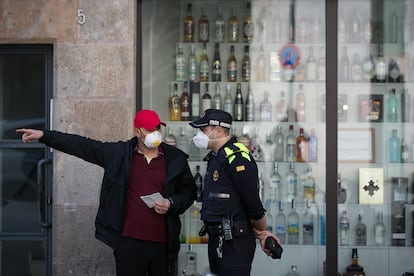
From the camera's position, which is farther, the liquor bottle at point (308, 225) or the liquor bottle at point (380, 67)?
the liquor bottle at point (380, 67)

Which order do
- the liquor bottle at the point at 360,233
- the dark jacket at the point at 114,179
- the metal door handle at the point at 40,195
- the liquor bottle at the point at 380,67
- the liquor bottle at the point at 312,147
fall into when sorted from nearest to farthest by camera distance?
the dark jacket at the point at 114,179, the metal door handle at the point at 40,195, the liquor bottle at the point at 312,147, the liquor bottle at the point at 360,233, the liquor bottle at the point at 380,67

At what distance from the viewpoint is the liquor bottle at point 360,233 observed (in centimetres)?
720

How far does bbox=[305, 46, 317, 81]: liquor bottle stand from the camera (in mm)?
7164

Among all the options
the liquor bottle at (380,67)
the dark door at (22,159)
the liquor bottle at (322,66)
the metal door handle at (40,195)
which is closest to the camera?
the metal door handle at (40,195)

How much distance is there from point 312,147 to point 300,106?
424 millimetres

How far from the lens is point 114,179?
5613 millimetres

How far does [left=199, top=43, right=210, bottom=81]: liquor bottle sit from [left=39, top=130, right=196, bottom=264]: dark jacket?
5.54 feet

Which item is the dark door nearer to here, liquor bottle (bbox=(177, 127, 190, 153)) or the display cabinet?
the display cabinet

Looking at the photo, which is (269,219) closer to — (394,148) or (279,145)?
(279,145)

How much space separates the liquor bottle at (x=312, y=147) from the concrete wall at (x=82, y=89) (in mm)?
1786

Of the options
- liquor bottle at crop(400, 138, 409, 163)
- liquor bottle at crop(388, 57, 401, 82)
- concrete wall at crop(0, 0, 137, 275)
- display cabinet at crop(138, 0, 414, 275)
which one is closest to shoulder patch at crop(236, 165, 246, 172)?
concrete wall at crop(0, 0, 137, 275)

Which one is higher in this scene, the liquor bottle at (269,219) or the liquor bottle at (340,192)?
the liquor bottle at (340,192)

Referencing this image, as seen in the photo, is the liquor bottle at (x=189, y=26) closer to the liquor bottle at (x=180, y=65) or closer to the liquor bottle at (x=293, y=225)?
the liquor bottle at (x=180, y=65)

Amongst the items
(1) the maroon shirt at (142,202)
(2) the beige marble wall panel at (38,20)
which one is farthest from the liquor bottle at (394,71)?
(2) the beige marble wall panel at (38,20)
